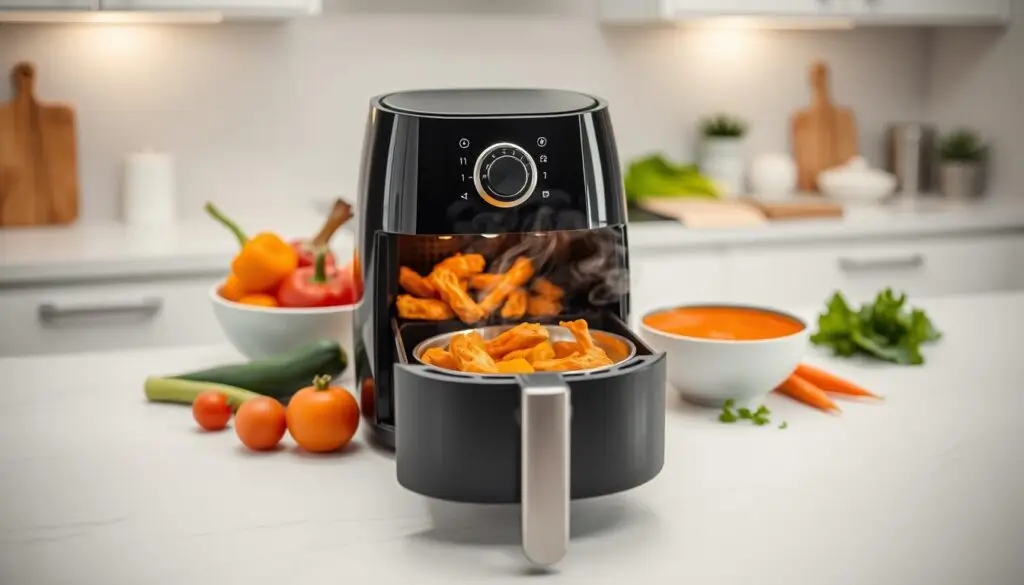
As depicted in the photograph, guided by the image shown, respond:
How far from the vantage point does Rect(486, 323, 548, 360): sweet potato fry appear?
1.08 metres

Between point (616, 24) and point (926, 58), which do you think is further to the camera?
point (926, 58)

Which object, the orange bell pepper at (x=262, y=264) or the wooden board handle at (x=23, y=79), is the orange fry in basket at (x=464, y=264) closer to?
the orange bell pepper at (x=262, y=264)

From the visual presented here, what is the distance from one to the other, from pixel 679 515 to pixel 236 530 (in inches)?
14.6

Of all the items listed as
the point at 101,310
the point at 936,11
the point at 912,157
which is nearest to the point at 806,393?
the point at 101,310

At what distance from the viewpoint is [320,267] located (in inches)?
54.6

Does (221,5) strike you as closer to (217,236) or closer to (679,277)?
(217,236)

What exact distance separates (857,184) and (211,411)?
8.06ft

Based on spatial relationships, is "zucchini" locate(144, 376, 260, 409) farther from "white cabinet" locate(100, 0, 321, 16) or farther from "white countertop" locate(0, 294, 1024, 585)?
"white cabinet" locate(100, 0, 321, 16)

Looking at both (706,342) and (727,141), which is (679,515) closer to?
(706,342)

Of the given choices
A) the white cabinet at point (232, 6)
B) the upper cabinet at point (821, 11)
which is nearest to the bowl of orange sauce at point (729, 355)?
the white cabinet at point (232, 6)

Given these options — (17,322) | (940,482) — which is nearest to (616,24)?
(17,322)

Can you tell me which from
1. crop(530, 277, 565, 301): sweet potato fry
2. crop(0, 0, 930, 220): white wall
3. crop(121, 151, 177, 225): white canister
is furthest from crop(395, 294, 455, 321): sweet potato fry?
crop(0, 0, 930, 220): white wall

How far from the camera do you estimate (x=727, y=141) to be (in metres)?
3.38

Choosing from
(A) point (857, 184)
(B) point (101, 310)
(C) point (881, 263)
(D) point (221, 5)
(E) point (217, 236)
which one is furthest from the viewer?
(A) point (857, 184)
